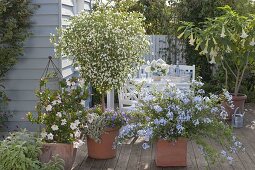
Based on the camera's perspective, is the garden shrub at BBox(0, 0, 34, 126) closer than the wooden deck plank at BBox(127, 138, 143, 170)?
No

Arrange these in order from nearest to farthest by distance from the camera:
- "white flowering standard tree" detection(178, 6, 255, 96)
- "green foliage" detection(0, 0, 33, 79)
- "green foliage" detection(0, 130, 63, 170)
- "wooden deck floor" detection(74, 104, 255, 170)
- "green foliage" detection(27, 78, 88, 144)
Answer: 1. "green foliage" detection(0, 130, 63, 170)
2. "green foliage" detection(27, 78, 88, 144)
3. "wooden deck floor" detection(74, 104, 255, 170)
4. "green foliage" detection(0, 0, 33, 79)
5. "white flowering standard tree" detection(178, 6, 255, 96)

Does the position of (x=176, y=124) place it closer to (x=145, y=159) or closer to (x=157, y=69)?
(x=145, y=159)

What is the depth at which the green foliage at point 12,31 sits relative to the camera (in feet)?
15.5

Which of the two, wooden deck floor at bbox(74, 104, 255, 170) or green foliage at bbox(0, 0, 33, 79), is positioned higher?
green foliage at bbox(0, 0, 33, 79)

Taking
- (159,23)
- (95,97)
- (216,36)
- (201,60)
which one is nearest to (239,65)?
(216,36)

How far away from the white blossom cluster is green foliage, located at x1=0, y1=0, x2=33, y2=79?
51 cm

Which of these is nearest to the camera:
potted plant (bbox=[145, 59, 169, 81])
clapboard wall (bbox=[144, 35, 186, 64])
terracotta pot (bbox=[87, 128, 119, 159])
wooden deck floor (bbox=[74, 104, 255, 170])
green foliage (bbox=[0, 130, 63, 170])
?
green foliage (bbox=[0, 130, 63, 170])

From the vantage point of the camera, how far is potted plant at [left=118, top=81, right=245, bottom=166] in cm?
403

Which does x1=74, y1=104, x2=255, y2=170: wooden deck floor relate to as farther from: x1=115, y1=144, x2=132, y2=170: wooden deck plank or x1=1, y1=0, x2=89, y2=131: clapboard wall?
x1=1, y1=0, x2=89, y2=131: clapboard wall

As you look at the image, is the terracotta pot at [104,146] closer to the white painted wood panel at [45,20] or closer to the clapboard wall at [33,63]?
the clapboard wall at [33,63]

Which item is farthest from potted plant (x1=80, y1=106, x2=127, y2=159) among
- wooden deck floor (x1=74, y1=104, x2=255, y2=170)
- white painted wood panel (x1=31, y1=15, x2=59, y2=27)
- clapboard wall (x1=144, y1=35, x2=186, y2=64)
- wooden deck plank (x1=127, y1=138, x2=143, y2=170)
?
clapboard wall (x1=144, y1=35, x2=186, y2=64)

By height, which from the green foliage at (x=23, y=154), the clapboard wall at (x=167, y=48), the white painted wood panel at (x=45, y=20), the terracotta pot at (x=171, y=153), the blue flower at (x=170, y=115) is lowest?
the terracotta pot at (x=171, y=153)

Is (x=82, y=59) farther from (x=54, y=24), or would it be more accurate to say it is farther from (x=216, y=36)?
(x=216, y=36)

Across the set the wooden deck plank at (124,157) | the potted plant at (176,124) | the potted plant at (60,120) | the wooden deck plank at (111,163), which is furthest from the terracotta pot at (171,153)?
the potted plant at (60,120)
